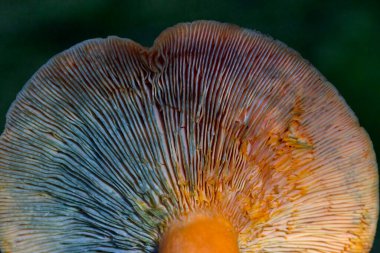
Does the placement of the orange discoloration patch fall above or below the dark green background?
below

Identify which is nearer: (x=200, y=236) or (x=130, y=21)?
(x=200, y=236)

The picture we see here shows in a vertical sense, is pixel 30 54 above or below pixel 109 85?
above

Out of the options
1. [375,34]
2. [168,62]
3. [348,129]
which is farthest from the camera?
[375,34]

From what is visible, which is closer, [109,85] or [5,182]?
[109,85]

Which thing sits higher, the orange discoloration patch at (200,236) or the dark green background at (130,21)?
the dark green background at (130,21)

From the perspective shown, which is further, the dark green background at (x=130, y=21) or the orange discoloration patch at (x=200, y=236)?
the dark green background at (x=130, y=21)

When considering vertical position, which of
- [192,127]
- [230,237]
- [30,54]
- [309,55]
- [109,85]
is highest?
[30,54]

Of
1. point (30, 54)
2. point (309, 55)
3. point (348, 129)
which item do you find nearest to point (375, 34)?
point (309, 55)

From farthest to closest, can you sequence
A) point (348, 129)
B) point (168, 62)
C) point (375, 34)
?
point (375, 34)
point (348, 129)
point (168, 62)

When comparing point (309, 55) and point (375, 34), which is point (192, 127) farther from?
point (375, 34)

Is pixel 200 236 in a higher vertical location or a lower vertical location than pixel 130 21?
lower

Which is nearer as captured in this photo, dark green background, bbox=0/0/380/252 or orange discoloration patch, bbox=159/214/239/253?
orange discoloration patch, bbox=159/214/239/253
